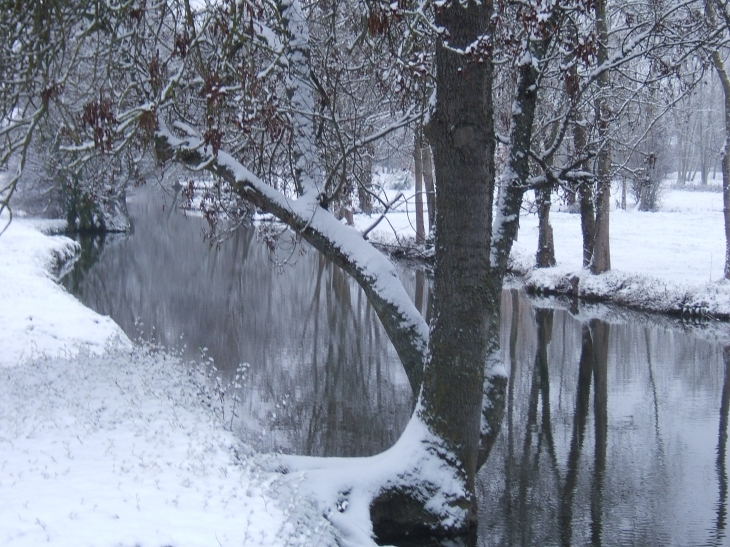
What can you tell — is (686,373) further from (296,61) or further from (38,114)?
(38,114)

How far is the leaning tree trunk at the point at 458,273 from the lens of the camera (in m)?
6.85

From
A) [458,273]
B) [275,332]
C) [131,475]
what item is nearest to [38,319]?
[275,332]

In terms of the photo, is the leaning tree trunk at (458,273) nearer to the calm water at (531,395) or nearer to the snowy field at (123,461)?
the snowy field at (123,461)

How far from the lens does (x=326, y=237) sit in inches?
311

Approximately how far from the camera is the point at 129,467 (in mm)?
Result: 6148

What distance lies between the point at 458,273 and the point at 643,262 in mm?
19141

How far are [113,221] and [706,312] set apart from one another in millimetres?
32069

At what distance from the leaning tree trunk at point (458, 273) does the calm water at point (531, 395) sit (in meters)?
0.98

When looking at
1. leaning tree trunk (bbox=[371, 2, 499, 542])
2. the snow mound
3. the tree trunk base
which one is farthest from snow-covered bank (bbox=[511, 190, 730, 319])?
the snow mound

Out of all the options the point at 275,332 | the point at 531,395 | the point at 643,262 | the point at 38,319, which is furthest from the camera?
the point at 643,262

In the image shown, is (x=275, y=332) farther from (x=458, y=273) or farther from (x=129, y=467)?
(x=129, y=467)

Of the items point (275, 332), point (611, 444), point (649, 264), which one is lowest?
point (611, 444)

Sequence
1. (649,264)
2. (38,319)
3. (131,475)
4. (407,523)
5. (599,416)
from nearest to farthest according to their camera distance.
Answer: (131,475) → (407,523) → (599,416) → (38,319) → (649,264)

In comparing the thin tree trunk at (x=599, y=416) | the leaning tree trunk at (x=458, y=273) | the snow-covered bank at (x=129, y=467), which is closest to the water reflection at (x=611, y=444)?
the thin tree trunk at (x=599, y=416)
